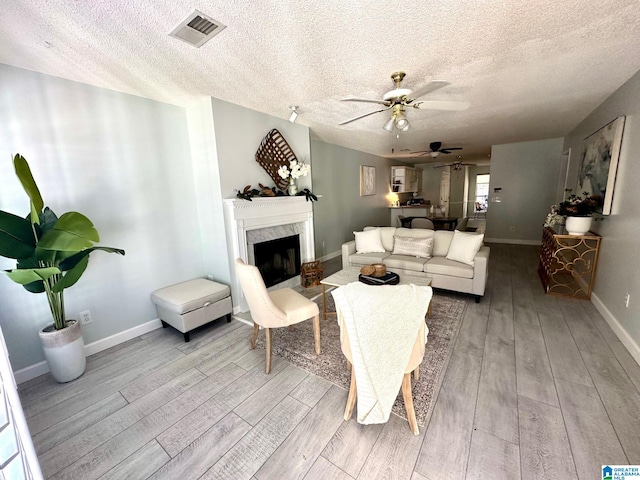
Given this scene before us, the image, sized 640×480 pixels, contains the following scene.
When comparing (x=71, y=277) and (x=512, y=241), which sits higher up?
(x=71, y=277)

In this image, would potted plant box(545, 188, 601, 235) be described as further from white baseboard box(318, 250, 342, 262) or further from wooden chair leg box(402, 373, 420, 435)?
white baseboard box(318, 250, 342, 262)

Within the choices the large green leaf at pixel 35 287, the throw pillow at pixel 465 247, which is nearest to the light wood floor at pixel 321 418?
the large green leaf at pixel 35 287

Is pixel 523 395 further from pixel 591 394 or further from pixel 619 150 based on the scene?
pixel 619 150

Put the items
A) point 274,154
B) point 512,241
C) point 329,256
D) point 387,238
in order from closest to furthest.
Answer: point 274,154, point 387,238, point 329,256, point 512,241

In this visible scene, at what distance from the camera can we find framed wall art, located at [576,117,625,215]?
107 inches

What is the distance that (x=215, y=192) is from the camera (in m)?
3.00

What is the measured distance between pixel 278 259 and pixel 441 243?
2.42 metres

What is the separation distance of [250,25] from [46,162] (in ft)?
6.74

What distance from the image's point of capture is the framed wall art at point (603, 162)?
8.91ft

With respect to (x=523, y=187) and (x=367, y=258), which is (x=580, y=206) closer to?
(x=367, y=258)

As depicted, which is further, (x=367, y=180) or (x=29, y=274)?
(x=367, y=180)

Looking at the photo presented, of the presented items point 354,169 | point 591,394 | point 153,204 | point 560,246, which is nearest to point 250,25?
point 153,204

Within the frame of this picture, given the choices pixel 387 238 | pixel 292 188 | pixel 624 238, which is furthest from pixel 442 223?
pixel 292 188

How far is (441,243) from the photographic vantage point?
3873 mm
